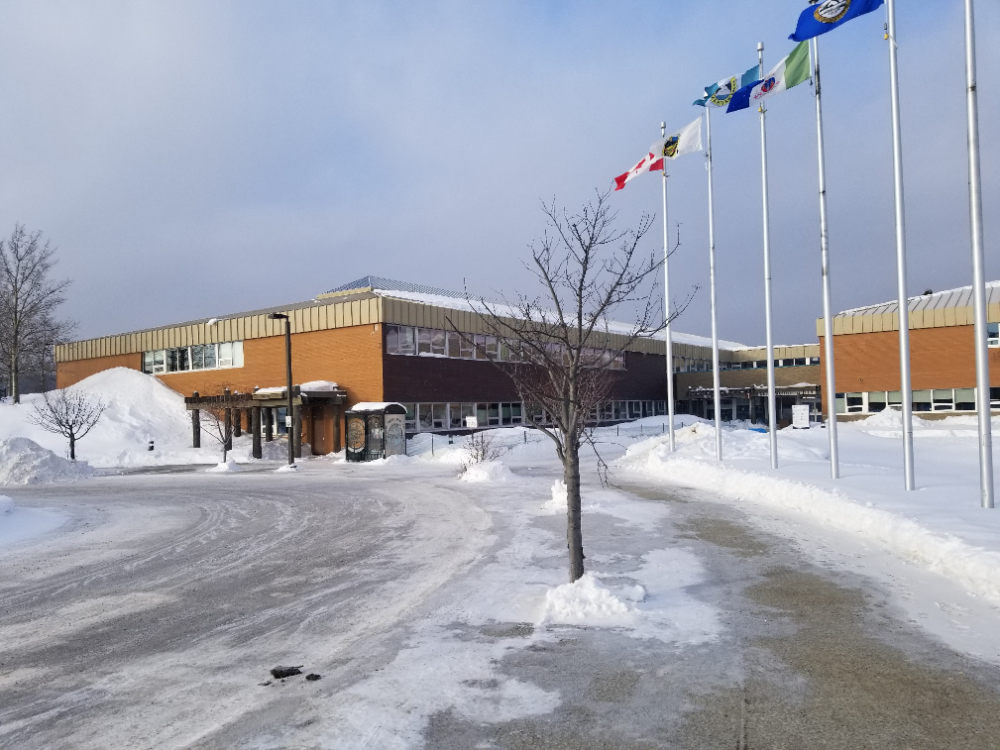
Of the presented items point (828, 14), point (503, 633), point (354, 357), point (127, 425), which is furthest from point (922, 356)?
point (127, 425)

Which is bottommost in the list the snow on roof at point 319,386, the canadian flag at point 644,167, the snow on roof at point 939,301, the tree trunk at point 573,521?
the tree trunk at point 573,521

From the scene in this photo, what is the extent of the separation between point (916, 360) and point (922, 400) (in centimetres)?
234

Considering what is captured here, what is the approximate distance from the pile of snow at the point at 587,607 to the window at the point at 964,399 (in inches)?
1621

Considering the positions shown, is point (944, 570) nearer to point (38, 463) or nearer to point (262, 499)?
point (262, 499)

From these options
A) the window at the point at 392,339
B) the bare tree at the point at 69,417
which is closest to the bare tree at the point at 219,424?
the bare tree at the point at 69,417

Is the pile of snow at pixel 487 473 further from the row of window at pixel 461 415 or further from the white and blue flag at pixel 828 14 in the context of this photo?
the white and blue flag at pixel 828 14

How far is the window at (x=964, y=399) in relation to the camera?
40.9 meters

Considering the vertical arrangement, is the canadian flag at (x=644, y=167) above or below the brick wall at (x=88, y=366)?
above

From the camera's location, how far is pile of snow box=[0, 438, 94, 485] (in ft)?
86.9

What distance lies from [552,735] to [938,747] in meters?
2.31

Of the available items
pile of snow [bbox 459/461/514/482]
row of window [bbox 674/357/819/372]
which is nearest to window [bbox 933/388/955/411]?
row of window [bbox 674/357/819/372]

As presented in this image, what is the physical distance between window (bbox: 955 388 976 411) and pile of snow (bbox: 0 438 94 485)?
4380 centimetres

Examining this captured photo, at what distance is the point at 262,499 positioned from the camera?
19281 mm

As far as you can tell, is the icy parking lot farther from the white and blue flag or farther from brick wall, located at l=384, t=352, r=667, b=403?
brick wall, located at l=384, t=352, r=667, b=403
